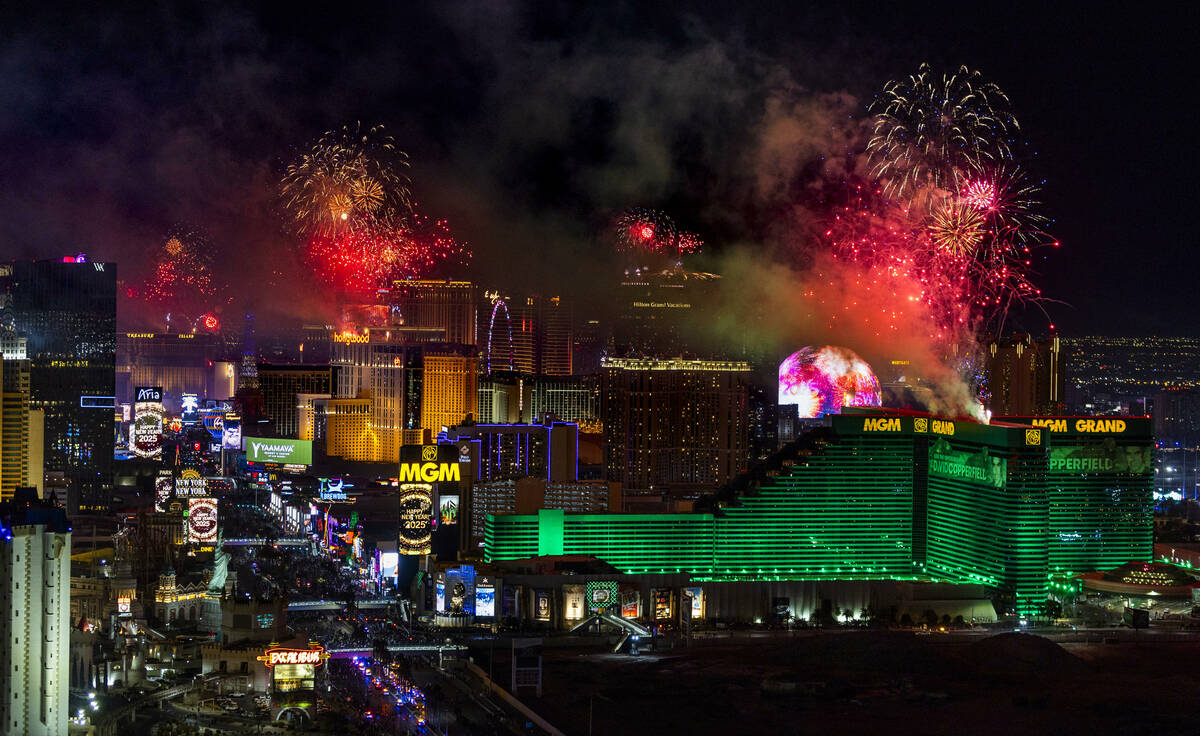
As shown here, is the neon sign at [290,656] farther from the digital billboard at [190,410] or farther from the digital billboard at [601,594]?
the digital billboard at [190,410]

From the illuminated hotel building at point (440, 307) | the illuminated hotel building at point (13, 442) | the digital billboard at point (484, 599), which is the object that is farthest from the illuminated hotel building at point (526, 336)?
the digital billboard at point (484, 599)

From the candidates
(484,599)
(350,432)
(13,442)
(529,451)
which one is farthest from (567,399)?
(484,599)

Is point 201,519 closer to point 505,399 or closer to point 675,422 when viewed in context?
point 675,422

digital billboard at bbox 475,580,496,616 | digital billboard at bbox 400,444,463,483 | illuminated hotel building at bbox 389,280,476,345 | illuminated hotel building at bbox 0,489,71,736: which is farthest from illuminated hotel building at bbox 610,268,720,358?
illuminated hotel building at bbox 0,489,71,736

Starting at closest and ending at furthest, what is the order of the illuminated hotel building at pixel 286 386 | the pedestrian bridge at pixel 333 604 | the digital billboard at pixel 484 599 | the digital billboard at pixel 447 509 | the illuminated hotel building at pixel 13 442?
the digital billboard at pixel 484 599 → the pedestrian bridge at pixel 333 604 → the digital billboard at pixel 447 509 → the illuminated hotel building at pixel 13 442 → the illuminated hotel building at pixel 286 386

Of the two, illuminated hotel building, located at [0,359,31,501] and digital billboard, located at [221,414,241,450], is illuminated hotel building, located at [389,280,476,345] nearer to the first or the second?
digital billboard, located at [221,414,241,450]

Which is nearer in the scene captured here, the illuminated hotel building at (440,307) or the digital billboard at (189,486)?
the digital billboard at (189,486)

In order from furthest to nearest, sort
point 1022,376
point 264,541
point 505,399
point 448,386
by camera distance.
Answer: point 448,386, point 505,399, point 1022,376, point 264,541

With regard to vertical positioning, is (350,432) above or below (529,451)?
above
